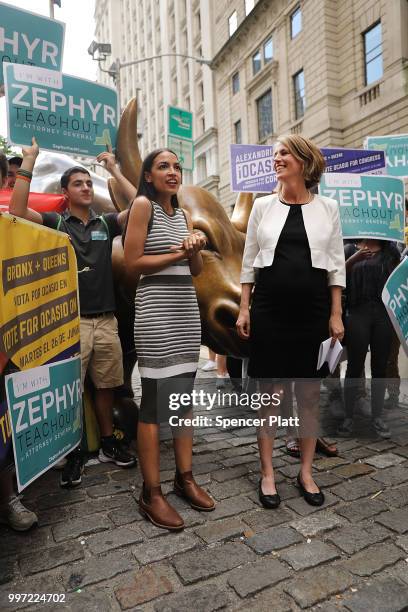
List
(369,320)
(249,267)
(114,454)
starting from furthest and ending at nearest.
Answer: (369,320) < (114,454) < (249,267)

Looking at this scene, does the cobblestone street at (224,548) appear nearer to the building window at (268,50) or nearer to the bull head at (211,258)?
the bull head at (211,258)

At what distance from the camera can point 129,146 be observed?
3721 mm

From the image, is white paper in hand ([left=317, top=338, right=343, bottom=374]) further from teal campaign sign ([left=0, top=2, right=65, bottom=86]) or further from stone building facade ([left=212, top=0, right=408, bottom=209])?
stone building facade ([left=212, top=0, right=408, bottom=209])

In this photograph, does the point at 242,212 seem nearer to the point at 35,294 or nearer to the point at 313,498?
the point at 35,294

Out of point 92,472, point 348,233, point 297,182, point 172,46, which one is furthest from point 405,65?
point 172,46

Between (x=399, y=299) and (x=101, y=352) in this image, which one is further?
(x=101, y=352)

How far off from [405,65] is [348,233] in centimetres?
1380

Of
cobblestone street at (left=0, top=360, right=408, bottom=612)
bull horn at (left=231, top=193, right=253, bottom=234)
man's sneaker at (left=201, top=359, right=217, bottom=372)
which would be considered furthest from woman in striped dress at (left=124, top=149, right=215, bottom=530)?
man's sneaker at (left=201, top=359, right=217, bottom=372)

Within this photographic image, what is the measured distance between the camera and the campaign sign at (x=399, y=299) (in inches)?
114

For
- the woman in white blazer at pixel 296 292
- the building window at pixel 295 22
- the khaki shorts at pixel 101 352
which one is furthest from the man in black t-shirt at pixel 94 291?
the building window at pixel 295 22

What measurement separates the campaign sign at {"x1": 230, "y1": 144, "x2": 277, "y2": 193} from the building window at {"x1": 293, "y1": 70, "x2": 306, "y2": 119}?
15.6 metres

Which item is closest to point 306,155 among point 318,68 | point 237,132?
point 318,68

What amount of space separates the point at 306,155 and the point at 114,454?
2.41m

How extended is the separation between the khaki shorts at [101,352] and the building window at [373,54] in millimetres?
16379
